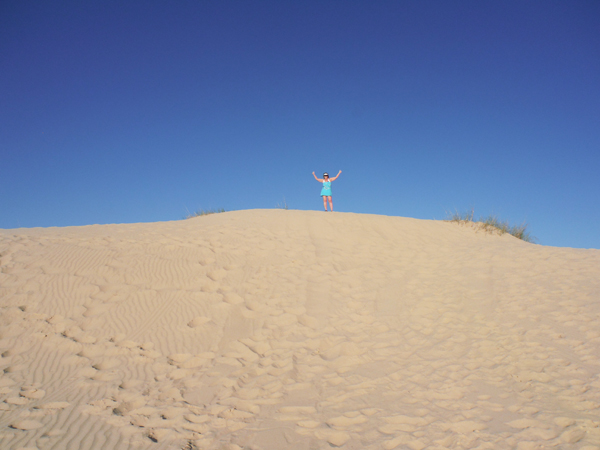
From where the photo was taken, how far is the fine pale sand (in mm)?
2713

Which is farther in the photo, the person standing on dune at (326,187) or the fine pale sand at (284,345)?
the person standing on dune at (326,187)

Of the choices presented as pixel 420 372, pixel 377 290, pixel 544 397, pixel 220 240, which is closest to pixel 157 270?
pixel 220 240

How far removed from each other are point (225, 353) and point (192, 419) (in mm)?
1105

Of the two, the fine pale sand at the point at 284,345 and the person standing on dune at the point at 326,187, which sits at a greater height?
the person standing on dune at the point at 326,187

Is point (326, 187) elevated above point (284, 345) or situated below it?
above

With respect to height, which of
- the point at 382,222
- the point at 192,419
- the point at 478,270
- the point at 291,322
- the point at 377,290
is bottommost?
the point at 192,419

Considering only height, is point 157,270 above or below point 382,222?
below

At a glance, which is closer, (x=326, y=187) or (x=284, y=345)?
(x=284, y=345)

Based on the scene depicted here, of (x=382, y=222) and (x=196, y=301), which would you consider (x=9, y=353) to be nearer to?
(x=196, y=301)

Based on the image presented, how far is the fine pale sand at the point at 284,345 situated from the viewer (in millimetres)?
2713

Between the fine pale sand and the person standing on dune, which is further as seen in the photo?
the person standing on dune

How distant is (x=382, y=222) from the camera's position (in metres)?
9.55

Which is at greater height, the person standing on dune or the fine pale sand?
the person standing on dune

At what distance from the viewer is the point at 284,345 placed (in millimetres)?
4145
